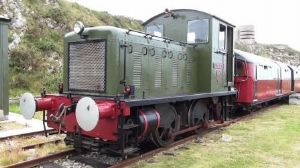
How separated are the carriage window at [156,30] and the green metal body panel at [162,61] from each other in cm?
13

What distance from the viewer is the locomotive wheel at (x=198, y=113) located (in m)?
9.60

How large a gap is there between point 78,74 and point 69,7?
60.1 ft

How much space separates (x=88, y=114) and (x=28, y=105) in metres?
2.00

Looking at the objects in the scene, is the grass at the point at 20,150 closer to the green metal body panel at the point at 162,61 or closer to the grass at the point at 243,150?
the green metal body panel at the point at 162,61

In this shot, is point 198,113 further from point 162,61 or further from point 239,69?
point 239,69

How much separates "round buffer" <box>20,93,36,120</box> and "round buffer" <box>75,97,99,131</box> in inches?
63.6

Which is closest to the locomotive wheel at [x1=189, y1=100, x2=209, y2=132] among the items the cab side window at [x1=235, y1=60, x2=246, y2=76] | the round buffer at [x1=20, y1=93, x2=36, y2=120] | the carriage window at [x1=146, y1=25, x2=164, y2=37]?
the carriage window at [x1=146, y1=25, x2=164, y2=37]

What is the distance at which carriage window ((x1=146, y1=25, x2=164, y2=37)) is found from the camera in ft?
34.2

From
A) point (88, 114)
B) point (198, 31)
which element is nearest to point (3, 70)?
point (198, 31)

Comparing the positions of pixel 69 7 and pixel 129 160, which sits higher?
pixel 69 7

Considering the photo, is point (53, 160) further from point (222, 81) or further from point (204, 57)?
point (222, 81)

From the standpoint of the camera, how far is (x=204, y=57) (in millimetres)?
9977

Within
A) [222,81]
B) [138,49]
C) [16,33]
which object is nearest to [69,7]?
[16,33]

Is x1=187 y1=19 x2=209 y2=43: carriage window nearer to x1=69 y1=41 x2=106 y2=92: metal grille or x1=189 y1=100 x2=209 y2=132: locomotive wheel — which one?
x1=189 y1=100 x2=209 y2=132: locomotive wheel
